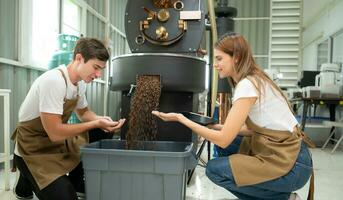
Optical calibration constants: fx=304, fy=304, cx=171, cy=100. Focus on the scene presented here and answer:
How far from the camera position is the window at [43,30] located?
2633 millimetres

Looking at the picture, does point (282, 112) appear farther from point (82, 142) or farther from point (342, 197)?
point (82, 142)

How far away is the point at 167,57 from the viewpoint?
1.47 metres

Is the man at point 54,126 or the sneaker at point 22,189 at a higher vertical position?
the man at point 54,126

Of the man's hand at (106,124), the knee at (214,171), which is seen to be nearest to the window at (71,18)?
the man's hand at (106,124)

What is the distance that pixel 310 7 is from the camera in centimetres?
609

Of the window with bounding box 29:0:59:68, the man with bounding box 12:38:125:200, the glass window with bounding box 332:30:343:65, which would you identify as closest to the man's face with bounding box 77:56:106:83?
the man with bounding box 12:38:125:200

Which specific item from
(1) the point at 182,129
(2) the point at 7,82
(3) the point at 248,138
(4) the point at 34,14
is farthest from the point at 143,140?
(4) the point at 34,14

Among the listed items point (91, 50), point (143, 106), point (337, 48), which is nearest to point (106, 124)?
point (143, 106)

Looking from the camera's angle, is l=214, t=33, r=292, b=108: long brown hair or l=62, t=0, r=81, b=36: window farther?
l=62, t=0, r=81, b=36: window

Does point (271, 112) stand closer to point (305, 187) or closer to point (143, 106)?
point (143, 106)

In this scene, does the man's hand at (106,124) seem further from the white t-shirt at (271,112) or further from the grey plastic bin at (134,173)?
the white t-shirt at (271,112)

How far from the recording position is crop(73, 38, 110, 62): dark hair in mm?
1270

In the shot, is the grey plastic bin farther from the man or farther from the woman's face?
the woman's face

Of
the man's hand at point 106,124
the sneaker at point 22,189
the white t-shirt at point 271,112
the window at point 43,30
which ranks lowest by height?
the sneaker at point 22,189
